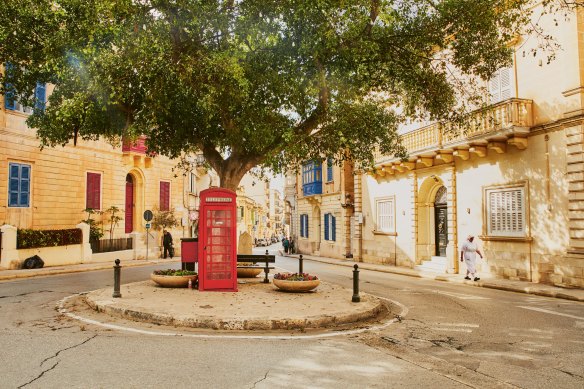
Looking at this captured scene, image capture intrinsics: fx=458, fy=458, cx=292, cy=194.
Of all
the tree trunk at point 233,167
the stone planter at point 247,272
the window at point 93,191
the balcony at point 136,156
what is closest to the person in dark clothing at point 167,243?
the balcony at point 136,156

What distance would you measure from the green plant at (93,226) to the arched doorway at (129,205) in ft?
12.6

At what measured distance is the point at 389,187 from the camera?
25531 millimetres

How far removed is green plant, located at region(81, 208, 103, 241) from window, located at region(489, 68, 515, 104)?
20109 mm

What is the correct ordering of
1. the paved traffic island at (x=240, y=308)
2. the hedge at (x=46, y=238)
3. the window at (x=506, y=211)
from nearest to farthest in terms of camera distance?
the paved traffic island at (x=240, y=308) < the window at (x=506, y=211) < the hedge at (x=46, y=238)

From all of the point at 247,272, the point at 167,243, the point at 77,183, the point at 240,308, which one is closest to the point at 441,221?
the point at 247,272

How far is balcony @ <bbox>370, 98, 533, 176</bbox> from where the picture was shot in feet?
52.1

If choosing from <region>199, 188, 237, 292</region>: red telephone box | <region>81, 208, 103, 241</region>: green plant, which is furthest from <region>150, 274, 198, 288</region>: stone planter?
<region>81, 208, 103, 241</region>: green plant

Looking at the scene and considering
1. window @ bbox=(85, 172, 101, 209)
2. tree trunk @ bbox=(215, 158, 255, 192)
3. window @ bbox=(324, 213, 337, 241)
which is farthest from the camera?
window @ bbox=(324, 213, 337, 241)

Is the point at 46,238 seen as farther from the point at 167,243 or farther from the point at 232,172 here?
the point at 232,172

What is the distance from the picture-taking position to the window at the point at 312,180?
35688 millimetres

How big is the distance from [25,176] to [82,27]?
13953 mm

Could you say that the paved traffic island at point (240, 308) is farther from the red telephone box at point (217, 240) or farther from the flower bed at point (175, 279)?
the red telephone box at point (217, 240)

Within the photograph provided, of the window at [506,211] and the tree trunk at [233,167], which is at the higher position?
the tree trunk at [233,167]

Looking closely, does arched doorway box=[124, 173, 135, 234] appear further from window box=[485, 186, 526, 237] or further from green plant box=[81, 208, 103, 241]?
window box=[485, 186, 526, 237]
